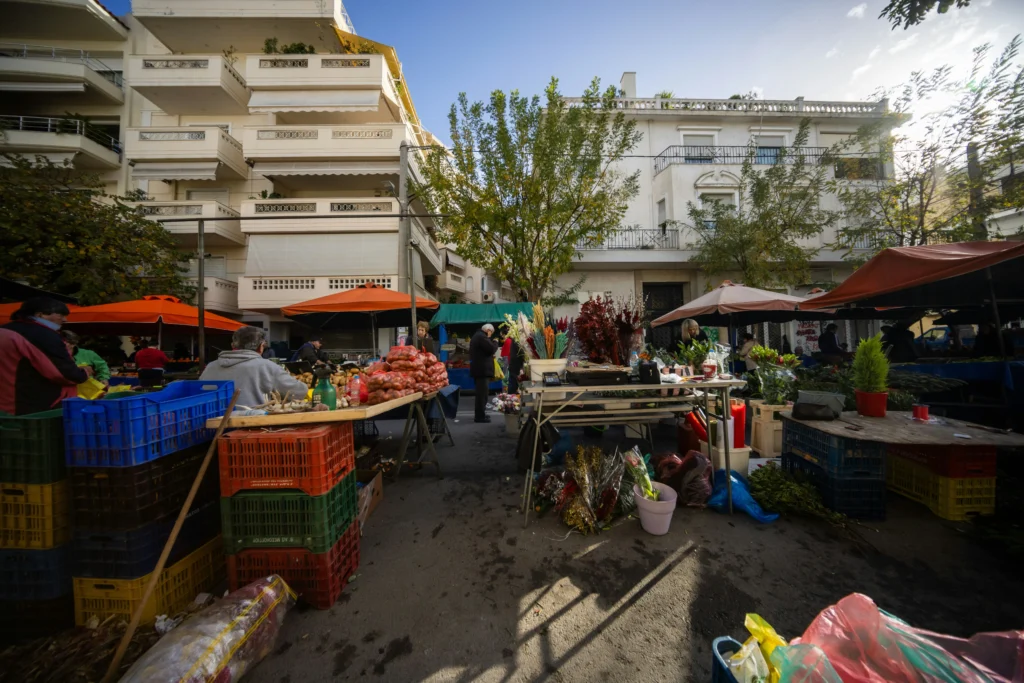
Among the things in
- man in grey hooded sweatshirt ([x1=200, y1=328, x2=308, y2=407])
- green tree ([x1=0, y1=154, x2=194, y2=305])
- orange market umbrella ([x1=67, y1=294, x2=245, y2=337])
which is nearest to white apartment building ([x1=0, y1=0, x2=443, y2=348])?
green tree ([x1=0, y1=154, x2=194, y2=305])

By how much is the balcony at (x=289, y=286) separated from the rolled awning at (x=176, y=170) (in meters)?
4.95

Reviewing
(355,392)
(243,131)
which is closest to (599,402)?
(355,392)

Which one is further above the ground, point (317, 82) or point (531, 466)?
point (317, 82)

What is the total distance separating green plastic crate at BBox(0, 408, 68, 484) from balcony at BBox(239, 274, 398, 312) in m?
11.1

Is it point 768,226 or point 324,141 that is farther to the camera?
point 324,141

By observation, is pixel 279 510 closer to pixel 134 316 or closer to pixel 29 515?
pixel 29 515

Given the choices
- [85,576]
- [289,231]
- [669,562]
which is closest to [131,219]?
[289,231]

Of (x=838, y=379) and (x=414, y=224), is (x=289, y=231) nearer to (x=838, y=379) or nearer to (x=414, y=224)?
(x=414, y=224)

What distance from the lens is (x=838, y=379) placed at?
4.74 meters

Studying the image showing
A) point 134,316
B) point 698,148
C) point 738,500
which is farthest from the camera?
point 698,148

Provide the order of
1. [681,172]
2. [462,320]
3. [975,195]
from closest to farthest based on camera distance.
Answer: [975,195] < [462,320] < [681,172]

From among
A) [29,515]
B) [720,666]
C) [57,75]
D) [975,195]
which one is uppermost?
[57,75]

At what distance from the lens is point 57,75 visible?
13867 mm

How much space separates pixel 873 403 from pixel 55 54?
94.9ft
